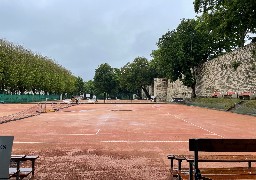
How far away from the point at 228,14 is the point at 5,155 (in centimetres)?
2623

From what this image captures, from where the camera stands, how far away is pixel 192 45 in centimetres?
5138

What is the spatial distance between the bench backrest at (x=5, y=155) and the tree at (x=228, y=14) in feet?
80.0

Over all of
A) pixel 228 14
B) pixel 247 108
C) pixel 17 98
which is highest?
pixel 228 14

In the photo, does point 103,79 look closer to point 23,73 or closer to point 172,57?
point 23,73

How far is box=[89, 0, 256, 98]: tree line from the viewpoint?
26.7m

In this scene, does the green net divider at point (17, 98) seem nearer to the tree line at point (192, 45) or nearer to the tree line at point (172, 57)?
Result: the tree line at point (172, 57)

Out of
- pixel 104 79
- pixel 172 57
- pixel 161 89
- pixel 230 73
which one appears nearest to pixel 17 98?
pixel 172 57

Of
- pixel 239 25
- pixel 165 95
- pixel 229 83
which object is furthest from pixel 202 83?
pixel 165 95

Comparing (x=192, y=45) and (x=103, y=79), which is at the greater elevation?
(x=192, y=45)

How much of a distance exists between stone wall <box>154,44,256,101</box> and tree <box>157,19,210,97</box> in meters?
1.83

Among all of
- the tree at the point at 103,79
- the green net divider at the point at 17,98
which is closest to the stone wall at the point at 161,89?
the tree at the point at 103,79

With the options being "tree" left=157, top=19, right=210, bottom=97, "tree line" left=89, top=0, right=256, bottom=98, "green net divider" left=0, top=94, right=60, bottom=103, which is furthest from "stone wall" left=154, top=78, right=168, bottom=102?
"green net divider" left=0, top=94, right=60, bottom=103

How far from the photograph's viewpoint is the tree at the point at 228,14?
25094 millimetres

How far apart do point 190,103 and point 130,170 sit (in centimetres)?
4438
